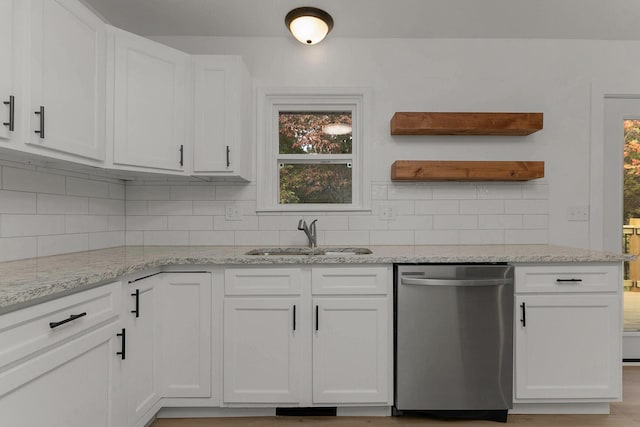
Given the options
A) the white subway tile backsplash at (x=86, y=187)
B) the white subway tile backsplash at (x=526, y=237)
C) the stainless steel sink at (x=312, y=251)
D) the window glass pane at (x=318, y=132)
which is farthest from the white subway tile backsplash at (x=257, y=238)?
the white subway tile backsplash at (x=526, y=237)

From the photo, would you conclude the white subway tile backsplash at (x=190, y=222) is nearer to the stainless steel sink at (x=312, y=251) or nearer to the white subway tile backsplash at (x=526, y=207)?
the stainless steel sink at (x=312, y=251)

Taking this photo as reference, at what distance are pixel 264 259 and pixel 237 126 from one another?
91 cm

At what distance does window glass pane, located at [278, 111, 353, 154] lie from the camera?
2.73 meters

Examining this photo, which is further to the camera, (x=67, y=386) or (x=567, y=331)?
(x=567, y=331)

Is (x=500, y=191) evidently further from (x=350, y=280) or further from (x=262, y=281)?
(x=262, y=281)

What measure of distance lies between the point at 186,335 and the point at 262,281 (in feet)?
1.67

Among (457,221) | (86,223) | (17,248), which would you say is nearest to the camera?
(17,248)

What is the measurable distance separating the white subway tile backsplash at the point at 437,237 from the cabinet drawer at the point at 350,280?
30.4 inches

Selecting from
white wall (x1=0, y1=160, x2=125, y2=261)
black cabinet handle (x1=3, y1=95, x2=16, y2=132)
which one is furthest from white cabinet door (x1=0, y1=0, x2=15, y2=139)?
white wall (x1=0, y1=160, x2=125, y2=261)

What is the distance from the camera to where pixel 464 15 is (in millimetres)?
2395

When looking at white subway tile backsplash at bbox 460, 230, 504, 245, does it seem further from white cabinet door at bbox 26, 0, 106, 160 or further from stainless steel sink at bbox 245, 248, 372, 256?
white cabinet door at bbox 26, 0, 106, 160

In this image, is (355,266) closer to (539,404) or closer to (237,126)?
(237,126)

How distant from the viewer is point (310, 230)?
2555mm

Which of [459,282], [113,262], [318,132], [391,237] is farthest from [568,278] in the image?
[113,262]
